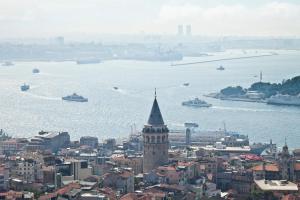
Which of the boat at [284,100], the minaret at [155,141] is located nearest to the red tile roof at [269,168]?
the minaret at [155,141]

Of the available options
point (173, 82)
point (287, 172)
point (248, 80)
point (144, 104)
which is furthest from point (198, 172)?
point (248, 80)

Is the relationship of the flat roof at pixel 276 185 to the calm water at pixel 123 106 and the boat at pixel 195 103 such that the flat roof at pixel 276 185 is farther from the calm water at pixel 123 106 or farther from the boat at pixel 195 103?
the boat at pixel 195 103

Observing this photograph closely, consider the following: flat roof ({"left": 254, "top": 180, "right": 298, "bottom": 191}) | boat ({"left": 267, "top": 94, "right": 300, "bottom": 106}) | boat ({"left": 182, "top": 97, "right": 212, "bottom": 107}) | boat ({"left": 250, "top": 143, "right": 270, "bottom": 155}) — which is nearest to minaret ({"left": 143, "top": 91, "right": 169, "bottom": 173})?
flat roof ({"left": 254, "top": 180, "right": 298, "bottom": 191})

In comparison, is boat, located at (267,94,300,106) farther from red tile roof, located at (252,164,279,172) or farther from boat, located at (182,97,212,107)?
red tile roof, located at (252,164,279,172)

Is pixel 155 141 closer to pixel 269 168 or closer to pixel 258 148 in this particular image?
pixel 269 168

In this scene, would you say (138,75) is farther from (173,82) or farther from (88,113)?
(88,113)

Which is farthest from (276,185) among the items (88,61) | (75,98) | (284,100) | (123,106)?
(88,61)
